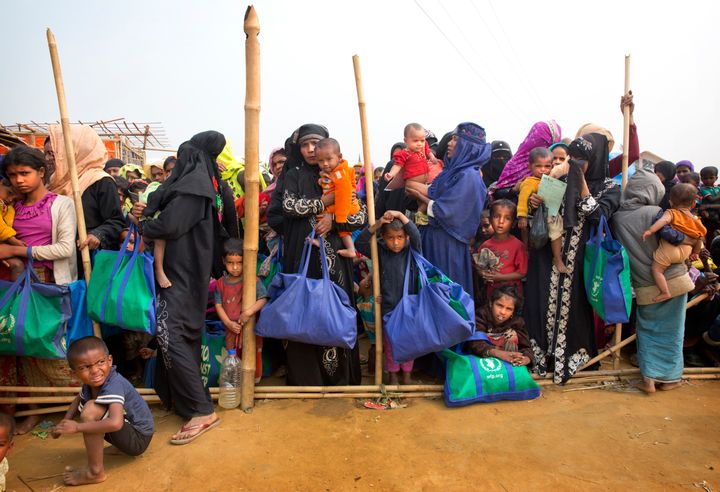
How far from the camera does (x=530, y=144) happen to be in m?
4.24

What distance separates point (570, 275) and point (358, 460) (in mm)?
2226

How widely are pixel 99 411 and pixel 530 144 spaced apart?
3.98m

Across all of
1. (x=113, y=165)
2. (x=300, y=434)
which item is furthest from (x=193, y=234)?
(x=113, y=165)

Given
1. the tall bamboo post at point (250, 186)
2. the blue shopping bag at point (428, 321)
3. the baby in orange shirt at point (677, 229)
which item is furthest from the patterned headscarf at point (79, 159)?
the baby in orange shirt at point (677, 229)

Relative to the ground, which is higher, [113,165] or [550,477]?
[113,165]

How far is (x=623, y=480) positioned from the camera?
2.45m

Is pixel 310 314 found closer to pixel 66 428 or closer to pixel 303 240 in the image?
pixel 303 240

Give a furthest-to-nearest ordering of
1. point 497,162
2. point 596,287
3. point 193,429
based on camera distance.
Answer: point 497,162 < point 596,287 < point 193,429

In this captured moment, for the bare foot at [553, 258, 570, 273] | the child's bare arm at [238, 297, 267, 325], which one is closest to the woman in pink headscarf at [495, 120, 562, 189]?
the bare foot at [553, 258, 570, 273]

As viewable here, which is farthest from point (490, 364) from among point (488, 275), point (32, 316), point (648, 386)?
point (32, 316)

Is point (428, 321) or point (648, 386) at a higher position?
point (428, 321)

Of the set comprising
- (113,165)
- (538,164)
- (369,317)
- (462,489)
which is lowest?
(462,489)

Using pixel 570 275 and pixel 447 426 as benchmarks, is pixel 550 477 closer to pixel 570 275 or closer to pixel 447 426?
pixel 447 426

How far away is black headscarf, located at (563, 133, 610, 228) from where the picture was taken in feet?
11.5
